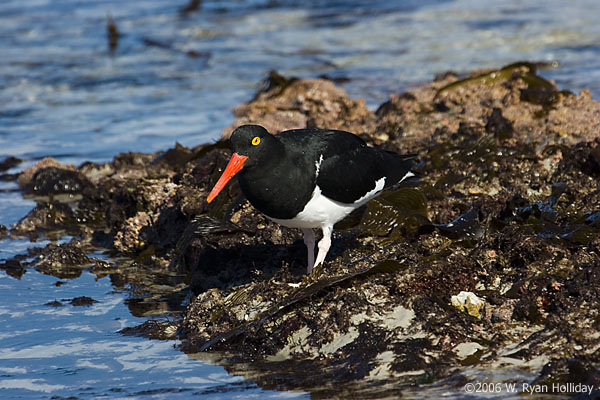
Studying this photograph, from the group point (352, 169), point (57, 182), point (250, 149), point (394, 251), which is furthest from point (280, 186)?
point (57, 182)

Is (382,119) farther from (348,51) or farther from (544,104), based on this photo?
(348,51)

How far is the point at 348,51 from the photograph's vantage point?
14.5m

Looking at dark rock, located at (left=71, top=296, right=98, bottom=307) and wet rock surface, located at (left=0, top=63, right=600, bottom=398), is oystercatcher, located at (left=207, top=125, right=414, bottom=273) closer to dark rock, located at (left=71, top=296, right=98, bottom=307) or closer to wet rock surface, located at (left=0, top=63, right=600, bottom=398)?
wet rock surface, located at (left=0, top=63, right=600, bottom=398)

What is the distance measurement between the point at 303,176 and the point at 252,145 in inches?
14.2

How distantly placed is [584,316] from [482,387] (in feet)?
2.35

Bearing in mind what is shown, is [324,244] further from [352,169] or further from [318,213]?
[352,169]

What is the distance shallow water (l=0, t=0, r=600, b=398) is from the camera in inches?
186

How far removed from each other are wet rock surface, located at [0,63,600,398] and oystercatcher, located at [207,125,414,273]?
32cm

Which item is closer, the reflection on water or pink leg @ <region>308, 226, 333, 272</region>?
the reflection on water

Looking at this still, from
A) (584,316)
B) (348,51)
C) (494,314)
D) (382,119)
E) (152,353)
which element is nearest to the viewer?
(584,316)

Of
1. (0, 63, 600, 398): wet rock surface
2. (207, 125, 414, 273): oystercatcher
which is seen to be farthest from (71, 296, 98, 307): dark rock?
(207, 125, 414, 273): oystercatcher

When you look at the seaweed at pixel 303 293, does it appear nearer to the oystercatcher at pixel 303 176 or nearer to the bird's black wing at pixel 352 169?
the oystercatcher at pixel 303 176

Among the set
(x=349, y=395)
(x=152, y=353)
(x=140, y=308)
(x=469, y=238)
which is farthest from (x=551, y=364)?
(x=140, y=308)

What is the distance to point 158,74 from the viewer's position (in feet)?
45.9
